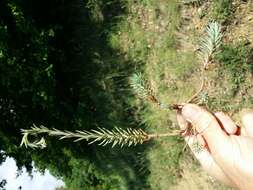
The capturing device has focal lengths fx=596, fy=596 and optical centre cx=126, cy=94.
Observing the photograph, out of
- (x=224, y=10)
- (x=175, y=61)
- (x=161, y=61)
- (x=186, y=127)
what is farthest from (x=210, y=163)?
(x=161, y=61)

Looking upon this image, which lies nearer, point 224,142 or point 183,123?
point 224,142

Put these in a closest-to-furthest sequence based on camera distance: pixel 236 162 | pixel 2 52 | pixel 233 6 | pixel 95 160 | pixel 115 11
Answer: pixel 236 162 → pixel 233 6 → pixel 2 52 → pixel 115 11 → pixel 95 160

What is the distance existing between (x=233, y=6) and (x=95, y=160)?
318 cm

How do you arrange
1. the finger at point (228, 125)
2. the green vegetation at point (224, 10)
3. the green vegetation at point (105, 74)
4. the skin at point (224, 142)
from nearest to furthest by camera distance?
the skin at point (224, 142) → the finger at point (228, 125) → the green vegetation at point (224, 10) → the green vegetation at point (105, 74)

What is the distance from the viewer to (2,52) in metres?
5.67

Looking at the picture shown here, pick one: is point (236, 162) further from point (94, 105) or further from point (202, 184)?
point (94, 105)

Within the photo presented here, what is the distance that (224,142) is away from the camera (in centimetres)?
138

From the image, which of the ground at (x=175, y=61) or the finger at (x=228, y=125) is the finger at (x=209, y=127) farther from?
the ground at (x=175, y=61)

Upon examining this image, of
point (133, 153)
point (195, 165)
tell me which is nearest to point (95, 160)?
point (133, 153)

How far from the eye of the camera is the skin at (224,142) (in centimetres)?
132

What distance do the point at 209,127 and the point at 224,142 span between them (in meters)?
0.06

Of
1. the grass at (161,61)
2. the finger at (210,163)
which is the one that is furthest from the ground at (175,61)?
the finger at (210,163)

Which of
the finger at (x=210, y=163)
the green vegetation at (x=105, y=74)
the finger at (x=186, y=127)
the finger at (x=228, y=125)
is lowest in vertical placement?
the green vegetation at (x=105, y=74)

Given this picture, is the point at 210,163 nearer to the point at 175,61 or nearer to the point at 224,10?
the point at 224,10
